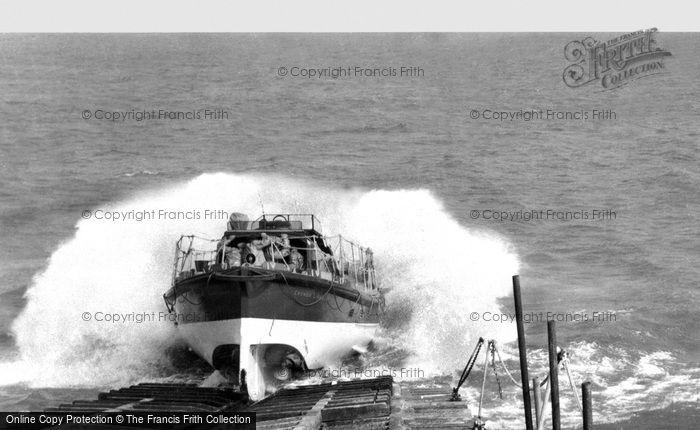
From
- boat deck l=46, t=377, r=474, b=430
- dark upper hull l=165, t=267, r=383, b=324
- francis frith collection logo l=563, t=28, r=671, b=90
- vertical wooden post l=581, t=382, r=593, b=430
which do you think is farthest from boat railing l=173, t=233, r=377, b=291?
francis frith collection logo l=563, t=28, r=671, b=90

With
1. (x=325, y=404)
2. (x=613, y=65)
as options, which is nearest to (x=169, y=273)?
(x=325, y=404)

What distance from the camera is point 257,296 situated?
23188mm

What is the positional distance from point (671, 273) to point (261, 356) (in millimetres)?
20175

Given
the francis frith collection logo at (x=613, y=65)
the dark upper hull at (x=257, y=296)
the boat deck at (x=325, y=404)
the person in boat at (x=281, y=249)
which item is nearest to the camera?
the boat deck at (x=325, y=404)

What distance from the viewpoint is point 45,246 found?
141ft

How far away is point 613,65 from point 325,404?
3292 inches

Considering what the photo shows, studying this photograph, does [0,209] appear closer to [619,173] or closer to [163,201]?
[163,201]

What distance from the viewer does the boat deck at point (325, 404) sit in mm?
16469

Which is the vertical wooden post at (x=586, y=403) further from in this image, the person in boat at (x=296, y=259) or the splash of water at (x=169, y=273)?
the splash of water at (x=169, y=273)

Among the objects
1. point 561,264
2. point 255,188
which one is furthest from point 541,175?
point 255,188

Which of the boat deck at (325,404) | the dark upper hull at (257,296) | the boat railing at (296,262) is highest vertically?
the boat railing at (296,262)

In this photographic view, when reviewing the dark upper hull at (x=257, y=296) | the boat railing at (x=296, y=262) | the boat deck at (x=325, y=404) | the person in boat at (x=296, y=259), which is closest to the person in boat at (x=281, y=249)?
the boat railing at (x=296, y=262)

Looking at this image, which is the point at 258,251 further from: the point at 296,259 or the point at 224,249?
the point at 296,259

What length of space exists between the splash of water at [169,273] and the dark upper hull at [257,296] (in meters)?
4.02
